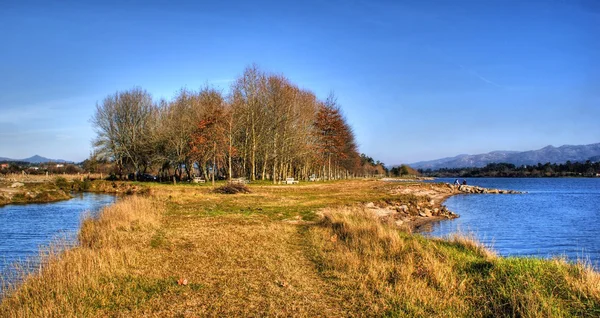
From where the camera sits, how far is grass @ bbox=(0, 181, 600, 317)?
23.4 ft

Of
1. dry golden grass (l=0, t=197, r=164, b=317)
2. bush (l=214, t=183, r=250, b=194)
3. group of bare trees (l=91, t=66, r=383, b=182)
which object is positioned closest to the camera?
dry golden grass (l=0, t=197, r=164, b=317)

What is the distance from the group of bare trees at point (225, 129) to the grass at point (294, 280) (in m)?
35.9

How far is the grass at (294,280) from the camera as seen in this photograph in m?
7.14

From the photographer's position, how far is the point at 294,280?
355 inches

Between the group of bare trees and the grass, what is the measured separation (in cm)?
3590

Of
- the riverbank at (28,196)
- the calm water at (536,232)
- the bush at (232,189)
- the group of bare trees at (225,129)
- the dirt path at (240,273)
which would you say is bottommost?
the calm water at (536,232)

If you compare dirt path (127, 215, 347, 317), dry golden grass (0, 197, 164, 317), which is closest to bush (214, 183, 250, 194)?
dirt path (127, 215, 347, 317)

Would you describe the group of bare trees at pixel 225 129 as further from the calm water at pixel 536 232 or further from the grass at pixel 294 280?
the grass at pixel 294 280

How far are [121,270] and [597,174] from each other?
222292 millimetres

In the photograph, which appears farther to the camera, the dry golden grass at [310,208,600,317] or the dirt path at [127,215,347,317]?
the dirt path at [127,215,347,317]

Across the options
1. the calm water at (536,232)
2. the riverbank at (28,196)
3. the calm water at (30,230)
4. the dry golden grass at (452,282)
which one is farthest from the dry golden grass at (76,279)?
the riverbank at (28,196)

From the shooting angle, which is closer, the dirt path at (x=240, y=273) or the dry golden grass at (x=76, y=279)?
the dry golden grass at (x=76, y=279)

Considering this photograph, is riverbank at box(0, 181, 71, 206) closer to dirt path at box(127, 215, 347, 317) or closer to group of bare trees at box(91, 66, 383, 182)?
group of bare trees at box(91, 66, 383, 182)

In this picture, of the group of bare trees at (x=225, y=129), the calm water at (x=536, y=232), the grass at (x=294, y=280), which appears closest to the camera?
the grass at (x=294, y=280)
